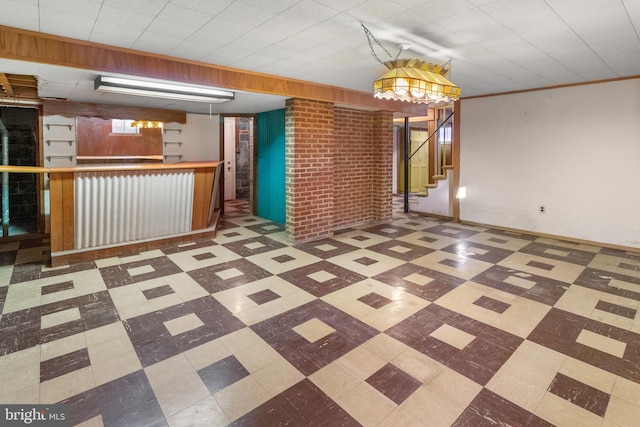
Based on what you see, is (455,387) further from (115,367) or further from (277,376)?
(115,367)

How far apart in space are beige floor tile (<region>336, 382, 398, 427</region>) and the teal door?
15.2 feet

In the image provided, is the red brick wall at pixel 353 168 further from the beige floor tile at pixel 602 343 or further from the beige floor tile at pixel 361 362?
the beige floor tile at pixel 602 343

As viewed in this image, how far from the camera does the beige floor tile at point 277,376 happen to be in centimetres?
204

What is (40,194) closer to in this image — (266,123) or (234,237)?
(234,237)

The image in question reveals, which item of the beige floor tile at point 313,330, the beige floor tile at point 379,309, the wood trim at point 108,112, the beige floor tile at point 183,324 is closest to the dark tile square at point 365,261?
the beige floor tile at point 379,309

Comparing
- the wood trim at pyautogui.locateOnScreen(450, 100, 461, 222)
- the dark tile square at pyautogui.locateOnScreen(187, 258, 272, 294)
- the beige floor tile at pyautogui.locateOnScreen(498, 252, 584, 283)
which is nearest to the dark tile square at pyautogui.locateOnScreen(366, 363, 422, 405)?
the dark tile square at pyautogui.locateOnScreen(187, 258, 272, 294)

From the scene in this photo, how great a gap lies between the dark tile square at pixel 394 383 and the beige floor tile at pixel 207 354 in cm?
104

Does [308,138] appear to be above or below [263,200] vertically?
above

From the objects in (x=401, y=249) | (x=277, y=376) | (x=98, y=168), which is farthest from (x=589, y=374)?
(x=98, y=168)

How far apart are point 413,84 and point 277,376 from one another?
257cm

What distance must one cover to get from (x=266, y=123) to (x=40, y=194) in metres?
4.03

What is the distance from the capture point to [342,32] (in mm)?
2955

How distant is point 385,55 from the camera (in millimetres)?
3619

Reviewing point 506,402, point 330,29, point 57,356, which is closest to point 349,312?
point 506,402
